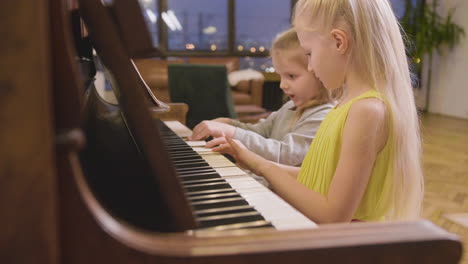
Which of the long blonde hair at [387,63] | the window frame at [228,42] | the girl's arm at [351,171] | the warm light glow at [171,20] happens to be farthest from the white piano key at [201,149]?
the warm light glow at [171,20]

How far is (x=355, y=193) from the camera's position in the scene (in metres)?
0.87

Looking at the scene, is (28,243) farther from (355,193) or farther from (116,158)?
(355,193)

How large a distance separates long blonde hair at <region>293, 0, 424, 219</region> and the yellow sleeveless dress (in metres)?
0.02

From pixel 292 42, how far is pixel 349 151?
912 mm

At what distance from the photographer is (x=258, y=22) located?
8.23 metres

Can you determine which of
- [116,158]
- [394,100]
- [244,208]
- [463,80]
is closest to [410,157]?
[394,100]

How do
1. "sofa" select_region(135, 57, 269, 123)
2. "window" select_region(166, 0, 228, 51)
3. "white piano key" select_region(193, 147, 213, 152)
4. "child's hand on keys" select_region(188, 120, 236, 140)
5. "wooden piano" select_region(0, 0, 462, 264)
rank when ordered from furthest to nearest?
"window" select_region(166, 0, 228, 51) → "sofa" select_region(135, 57, 269, 123) → "child's hand on keys" select_region(188, 120, 236, 140) → "white piano key" select_region(193, 147, 213, 152) → "wooden piano" select_region(0, 0, 462, 264)

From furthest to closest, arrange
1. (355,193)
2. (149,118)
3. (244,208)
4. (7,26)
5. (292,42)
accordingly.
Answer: (292,42) → (355,193) → (244,208) → (149,118) → (7,26)

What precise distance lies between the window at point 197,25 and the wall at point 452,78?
4124mm

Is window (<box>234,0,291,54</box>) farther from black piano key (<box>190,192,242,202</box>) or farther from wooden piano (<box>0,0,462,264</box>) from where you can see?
wooden piano (<box>0,0,462,264</box>)

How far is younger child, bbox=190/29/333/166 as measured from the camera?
1536 millimetres

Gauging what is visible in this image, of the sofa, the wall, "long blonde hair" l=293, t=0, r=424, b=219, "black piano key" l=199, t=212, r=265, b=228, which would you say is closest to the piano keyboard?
"black piano key" l=199, t=212, r=265, b=228

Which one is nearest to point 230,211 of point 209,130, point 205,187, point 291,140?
point 205,187

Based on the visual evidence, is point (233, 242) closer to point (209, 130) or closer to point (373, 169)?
point (373, 169)
